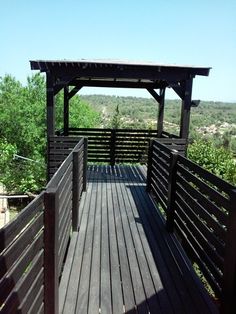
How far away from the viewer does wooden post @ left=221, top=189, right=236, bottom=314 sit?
8.33 ft

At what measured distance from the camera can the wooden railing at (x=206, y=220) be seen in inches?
103

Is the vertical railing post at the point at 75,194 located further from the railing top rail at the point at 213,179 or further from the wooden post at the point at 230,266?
the wooden post at the point at 230,266

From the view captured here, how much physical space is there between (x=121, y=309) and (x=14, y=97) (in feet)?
88.5

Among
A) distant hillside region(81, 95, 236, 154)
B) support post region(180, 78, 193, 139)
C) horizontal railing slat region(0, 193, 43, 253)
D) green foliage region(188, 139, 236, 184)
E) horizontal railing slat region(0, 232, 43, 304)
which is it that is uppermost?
support post region(180, 78, 193, 139)

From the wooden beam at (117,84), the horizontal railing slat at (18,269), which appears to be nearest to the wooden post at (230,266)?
the horizontal railing slat at (18,269)

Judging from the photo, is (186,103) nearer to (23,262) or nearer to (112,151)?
(112,151)

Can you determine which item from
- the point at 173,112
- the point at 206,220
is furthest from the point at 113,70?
the point at 173,112

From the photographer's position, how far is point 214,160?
11641mm

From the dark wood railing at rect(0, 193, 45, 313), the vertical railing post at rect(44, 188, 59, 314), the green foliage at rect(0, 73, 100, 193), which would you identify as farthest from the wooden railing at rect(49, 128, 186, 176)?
the green foliage at rect(0, 73, 100, 193)

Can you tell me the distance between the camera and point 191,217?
151 inches

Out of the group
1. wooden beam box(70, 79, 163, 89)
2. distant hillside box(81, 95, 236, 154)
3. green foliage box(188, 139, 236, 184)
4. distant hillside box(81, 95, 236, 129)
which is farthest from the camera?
distant hillside box(81, 95, 236, 129)

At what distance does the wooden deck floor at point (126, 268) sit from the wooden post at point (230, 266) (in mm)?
352

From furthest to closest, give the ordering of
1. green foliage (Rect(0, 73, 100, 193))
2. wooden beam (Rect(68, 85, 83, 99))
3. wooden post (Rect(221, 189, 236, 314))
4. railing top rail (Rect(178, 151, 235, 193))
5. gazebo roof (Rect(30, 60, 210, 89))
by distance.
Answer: green foliage (Rect(0, 73, 100, 193)) → wooden beam (Rect(68, 85, 83, 99)) → gazebo roof (Rect(30, 60, 210, 89)) → railing top rail (Rect(178, 151, 235, 193)) → wooden post (Rect(221, 189, 236, 314))

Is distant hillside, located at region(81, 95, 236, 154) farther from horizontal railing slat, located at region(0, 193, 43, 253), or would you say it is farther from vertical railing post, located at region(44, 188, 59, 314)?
horizontal railing slat, located at region(0, 193, 43, 253)
